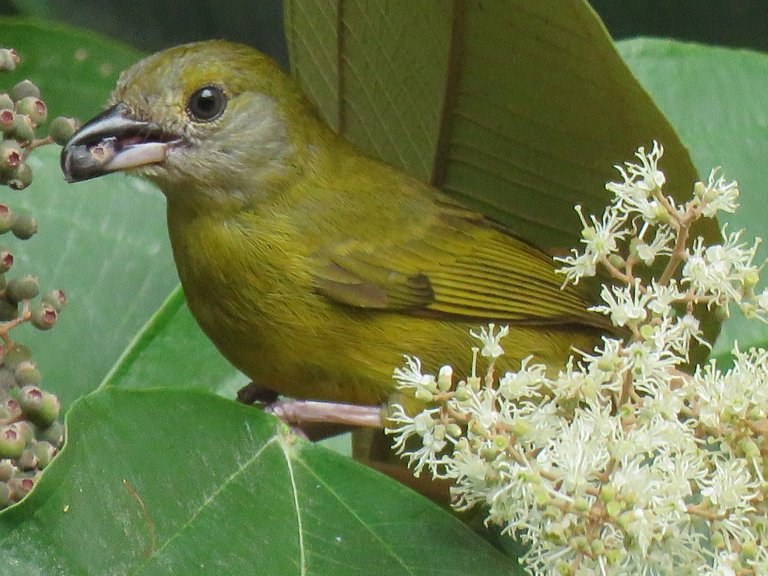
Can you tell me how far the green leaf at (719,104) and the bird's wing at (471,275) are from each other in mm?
396

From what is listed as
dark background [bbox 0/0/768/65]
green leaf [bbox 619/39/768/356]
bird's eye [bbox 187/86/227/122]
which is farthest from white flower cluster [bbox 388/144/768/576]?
dark background [bbox 0/0/768/65]

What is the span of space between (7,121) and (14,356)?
32cm

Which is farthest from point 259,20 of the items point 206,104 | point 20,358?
point 20,358

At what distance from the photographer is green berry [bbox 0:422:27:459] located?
1.57 metres

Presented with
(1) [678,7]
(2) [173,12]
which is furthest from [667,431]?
(2) [173,12]

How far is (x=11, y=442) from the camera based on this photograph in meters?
1.58

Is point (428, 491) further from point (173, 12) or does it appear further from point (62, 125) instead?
point (173, 12)

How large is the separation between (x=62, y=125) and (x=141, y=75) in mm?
243

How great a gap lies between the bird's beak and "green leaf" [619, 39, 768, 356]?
1.13 meters

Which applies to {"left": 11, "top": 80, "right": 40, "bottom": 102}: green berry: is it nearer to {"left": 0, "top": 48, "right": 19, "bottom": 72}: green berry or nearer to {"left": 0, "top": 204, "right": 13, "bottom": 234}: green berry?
{"left": 0, "top": 48, "right": 19, "bottom": 72}: green berry

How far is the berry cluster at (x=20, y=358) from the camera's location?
1619 millimetres

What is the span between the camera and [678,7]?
3465 mm

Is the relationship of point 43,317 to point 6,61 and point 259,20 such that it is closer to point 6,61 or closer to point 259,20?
point 6,61

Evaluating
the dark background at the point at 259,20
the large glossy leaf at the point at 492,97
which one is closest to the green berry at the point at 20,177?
the large glossy leaf at the point at 492,97
